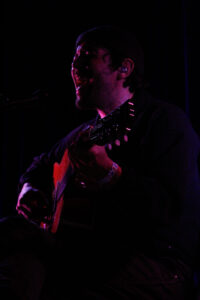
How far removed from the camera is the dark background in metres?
2.48

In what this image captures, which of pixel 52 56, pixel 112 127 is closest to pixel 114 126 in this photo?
pixel 112 127

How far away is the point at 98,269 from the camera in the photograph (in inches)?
57.4

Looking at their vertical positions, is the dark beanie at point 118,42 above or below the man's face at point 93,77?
above

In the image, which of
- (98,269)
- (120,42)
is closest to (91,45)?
(120,42)

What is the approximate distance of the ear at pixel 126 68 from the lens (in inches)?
82.5

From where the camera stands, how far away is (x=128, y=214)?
1.52 meters

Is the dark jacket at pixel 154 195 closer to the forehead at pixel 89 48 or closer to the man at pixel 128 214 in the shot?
the man at pixel 128 214

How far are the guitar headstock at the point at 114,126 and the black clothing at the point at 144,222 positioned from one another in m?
0.05

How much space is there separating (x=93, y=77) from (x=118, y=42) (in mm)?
279

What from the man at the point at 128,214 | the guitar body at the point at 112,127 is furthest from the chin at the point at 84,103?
the guitar body at the point at 112,127

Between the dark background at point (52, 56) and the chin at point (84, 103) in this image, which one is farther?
the dark background at point (52, 56)

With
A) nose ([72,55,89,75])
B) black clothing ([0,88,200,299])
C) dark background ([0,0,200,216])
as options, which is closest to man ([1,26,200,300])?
black clothing ([0,88,200,299])

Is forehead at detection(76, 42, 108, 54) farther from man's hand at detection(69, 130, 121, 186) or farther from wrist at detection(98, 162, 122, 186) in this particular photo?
wrist at detection(98, 162, 122, 186)

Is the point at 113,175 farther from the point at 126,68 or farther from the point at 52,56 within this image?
the point at 52,56
